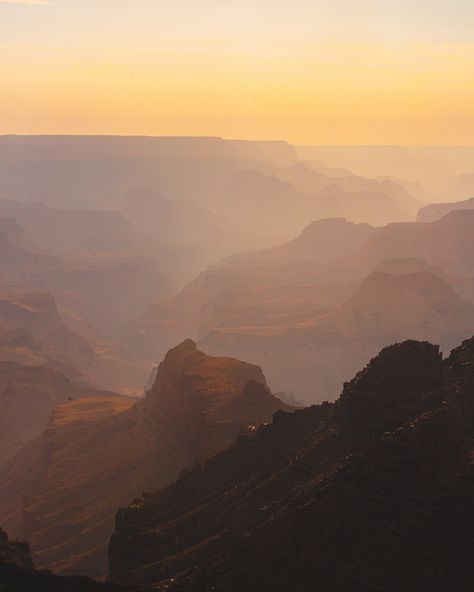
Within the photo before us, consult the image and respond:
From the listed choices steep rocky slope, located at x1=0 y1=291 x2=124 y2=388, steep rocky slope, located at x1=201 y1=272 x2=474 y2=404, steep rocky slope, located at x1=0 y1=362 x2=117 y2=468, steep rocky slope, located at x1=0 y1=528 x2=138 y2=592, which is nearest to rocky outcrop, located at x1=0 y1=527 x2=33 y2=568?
steep rocky slope, located at x1=0 y1=528 x2=138 y2=592

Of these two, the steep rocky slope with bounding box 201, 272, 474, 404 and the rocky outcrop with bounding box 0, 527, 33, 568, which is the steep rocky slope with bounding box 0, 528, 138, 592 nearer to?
the rocky outcrop with bounding box 0, 527, 33, 568

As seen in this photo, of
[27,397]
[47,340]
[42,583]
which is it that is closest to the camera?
[42,583]

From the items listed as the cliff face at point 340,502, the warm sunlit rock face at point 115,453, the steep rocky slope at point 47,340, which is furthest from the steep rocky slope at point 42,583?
the steep rocky slope at point 47,340

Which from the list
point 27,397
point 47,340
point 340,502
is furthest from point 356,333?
point 340,502

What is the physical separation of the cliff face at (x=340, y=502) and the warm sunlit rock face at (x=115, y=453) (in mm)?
9488

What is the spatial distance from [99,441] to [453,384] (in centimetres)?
4956

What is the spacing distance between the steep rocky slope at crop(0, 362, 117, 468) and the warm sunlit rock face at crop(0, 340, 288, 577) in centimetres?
Answer: 2042

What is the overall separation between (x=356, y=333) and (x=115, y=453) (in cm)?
7755

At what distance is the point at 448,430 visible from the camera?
35844 mm

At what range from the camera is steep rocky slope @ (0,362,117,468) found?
374ft

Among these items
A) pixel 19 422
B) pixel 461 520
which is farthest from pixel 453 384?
pixel 19 422

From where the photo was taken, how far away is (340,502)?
109 feet

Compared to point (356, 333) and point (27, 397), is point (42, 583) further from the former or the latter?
point (356, 333)

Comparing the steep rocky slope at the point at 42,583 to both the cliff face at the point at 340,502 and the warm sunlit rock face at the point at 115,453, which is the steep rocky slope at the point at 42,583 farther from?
the warm sunlit rock face at the point at 115,453
